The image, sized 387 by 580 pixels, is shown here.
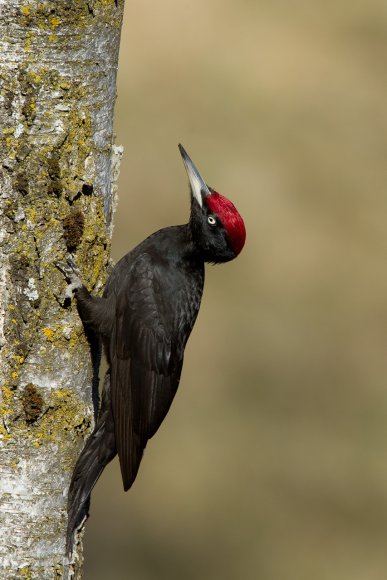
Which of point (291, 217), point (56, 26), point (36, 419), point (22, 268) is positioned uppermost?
point (56, 26)

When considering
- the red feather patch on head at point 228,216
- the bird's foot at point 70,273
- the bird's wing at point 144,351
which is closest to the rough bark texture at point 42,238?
the bird's foot at point 70,273

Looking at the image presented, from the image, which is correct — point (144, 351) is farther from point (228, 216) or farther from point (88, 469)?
point (88, 469)

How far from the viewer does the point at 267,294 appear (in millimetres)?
11391

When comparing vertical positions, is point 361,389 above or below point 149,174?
below

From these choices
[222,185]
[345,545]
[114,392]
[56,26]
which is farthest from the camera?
[222,185]

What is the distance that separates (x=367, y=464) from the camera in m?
9.68

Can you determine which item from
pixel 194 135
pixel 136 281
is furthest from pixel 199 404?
pixel 136 281

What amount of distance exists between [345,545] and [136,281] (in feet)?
14.2

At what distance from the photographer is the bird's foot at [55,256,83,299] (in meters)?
4.38

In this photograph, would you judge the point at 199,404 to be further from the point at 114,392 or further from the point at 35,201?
the point at 35,201

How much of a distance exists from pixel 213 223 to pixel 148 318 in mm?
569

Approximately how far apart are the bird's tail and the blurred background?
142 inches

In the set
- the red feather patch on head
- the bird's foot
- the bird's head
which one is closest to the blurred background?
the bird's head

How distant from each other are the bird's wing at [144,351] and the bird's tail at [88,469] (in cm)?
16
